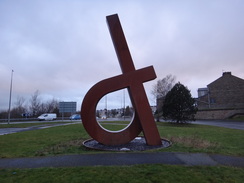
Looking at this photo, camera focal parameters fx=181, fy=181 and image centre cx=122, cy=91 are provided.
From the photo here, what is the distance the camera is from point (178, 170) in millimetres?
5305

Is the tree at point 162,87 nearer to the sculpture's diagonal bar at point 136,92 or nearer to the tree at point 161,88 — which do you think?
the tree at point 161,88

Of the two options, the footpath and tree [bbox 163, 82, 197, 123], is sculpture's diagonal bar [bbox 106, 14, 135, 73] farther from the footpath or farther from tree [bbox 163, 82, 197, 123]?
tree [bbox 163, 82, 197, 123]

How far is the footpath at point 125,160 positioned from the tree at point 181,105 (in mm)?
19624

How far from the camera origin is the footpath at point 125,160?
20.1ft

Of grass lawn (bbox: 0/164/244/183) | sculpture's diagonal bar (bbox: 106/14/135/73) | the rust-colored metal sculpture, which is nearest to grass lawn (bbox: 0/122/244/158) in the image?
the rust-colored metal sculpture

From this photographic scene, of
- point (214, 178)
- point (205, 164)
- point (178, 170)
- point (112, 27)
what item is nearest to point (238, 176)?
point (214, 178)

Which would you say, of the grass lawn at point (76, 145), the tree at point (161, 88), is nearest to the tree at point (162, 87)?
the tree at point (161, 88)

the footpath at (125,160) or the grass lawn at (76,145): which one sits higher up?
the footpath at (125,160)

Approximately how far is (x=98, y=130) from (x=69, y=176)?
4.44 metres

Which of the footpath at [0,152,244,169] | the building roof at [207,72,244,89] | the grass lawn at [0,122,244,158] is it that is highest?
the building roof at [207,72,244,89]

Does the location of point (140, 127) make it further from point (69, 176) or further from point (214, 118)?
→ point (214, 118)

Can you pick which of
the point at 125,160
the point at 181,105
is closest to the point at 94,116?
the point at 125,160

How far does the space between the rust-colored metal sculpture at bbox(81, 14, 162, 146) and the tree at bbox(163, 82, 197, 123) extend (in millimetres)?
17890

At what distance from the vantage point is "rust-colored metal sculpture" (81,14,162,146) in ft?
30.3
